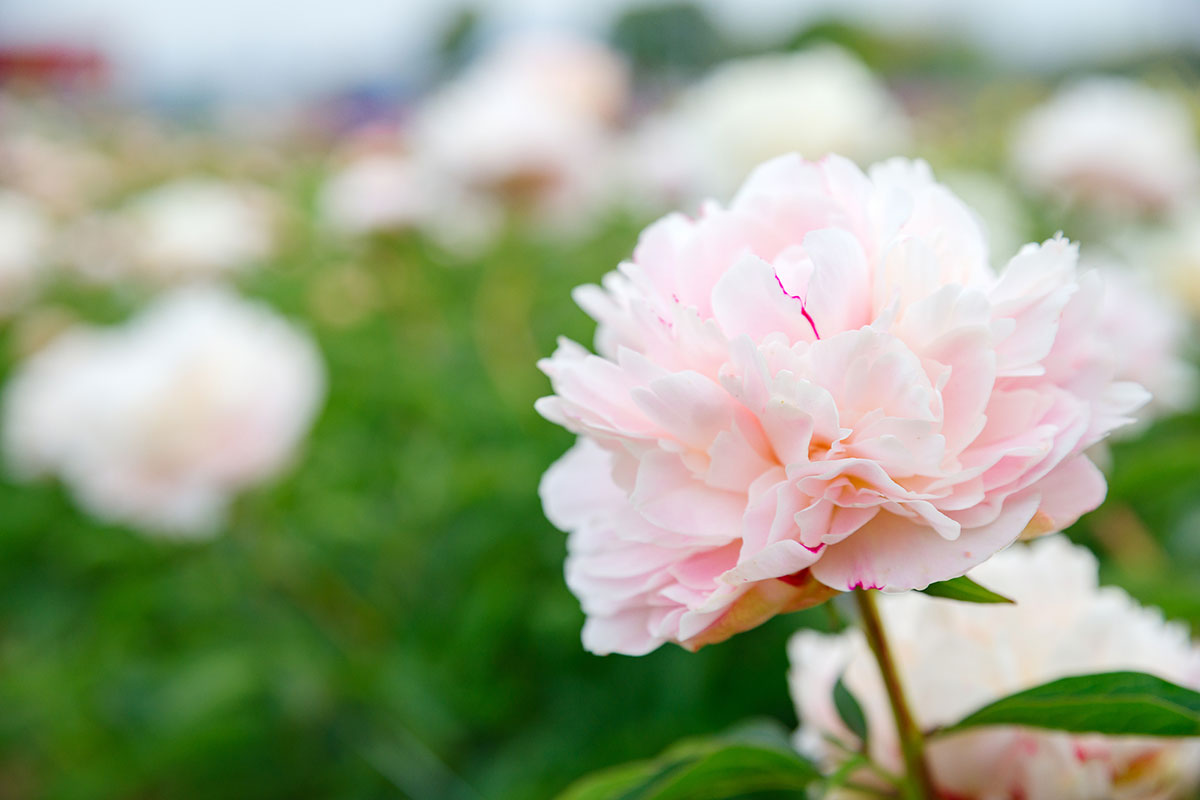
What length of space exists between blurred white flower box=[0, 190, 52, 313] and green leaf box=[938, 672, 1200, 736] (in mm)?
1990

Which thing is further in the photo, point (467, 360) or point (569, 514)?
point (467, 360)

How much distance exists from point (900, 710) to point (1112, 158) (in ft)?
3.30

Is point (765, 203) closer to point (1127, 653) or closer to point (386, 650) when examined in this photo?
point (1127, 653)

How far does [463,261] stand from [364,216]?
67 cm

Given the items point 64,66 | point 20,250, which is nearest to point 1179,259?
point 20,250

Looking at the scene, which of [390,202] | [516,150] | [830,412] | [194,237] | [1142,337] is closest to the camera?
[830,412]

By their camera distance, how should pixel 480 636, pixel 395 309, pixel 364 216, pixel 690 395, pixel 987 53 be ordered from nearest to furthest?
pixel 690 395 → pixel 480 636 → pixel 364 216 → pixel 395 309 → pixel 987 53

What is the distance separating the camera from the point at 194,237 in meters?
1.77

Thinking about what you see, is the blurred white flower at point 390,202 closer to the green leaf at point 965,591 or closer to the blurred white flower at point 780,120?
the blurred white flower at point 780,120

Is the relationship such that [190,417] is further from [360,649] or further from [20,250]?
[20,250]

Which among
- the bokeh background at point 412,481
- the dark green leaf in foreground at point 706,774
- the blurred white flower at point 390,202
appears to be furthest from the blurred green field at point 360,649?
the dark green leaf in foreground at point 706,774

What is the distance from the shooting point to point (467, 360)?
1498 mm

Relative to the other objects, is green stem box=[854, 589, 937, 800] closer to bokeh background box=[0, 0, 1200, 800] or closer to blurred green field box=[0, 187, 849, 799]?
bokeh background box=[0, 0, 1200, 800]

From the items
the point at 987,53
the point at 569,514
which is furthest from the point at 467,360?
the point at 987,53
